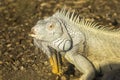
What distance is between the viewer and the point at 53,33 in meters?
Answer: 5.09

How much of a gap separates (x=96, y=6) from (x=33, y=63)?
285 cm

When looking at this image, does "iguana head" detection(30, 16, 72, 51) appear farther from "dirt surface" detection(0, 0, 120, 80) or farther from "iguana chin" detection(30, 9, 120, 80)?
"dirt surface" detection(0, 0, 120, 80)

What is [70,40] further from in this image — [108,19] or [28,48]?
[108,19]

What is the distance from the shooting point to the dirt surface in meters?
6.16

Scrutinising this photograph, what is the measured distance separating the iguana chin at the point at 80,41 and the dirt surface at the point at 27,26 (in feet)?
1.93

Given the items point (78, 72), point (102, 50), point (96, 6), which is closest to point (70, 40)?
point (102, 50)

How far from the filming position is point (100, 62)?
5.51 meters

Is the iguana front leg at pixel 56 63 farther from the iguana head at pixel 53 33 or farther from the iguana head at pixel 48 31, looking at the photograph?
the iguana head at pixel 48 31

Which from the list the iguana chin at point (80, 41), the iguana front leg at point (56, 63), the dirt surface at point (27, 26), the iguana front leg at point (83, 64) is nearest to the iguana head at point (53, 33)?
the iguana chin at point (80, 41)

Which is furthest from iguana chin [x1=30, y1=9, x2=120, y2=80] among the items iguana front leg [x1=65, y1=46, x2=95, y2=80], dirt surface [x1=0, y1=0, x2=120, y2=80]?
dirt surface [x1=0, y1=0, x2=120, y2=80]

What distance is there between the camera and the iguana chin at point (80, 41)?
16.8 ft

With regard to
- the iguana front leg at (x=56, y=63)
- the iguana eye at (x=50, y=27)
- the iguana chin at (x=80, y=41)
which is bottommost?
the iguana front leg at (x=56, y=63)

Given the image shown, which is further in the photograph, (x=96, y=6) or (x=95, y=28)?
(x=96, y=6)

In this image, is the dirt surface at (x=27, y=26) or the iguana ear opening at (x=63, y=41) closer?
the iguana ear opening at (x=63, y=41)
